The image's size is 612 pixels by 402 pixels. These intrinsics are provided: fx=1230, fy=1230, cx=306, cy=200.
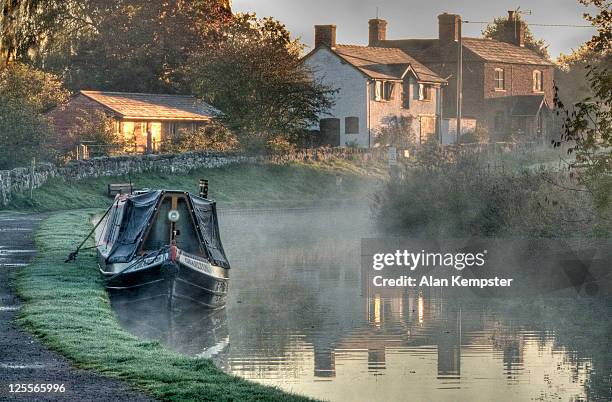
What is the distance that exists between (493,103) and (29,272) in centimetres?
7518

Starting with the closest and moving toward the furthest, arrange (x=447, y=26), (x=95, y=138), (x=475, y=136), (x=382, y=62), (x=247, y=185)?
(x=247, y=185), (x=95, y=138), (x=382, y=62), (x=475, y=136), (x=447, y=26)

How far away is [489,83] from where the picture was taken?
98.5 meters

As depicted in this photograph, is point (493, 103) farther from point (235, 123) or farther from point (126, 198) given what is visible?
point (126, 198)

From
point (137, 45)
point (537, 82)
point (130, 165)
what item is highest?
point (137, 45)

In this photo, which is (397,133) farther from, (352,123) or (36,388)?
(36,388)

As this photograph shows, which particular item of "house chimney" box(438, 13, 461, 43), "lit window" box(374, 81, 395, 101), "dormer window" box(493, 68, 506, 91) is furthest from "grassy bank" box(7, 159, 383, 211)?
"house chimney" box(438, 13, 461, 43)

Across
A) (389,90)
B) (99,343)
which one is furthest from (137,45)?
(99,343)

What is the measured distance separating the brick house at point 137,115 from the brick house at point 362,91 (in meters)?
11.2

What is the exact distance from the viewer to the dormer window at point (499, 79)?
3910 inches

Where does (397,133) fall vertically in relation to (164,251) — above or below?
above

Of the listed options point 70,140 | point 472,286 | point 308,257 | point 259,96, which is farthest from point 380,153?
point 472,286

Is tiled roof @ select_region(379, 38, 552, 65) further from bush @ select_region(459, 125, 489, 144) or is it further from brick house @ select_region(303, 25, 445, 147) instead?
brick house @ select_region(303, 25, 445, 147)

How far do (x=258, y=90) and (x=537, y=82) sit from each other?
128 feet

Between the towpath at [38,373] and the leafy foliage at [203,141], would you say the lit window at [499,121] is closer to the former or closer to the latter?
the leafy foliage at [203,141]
